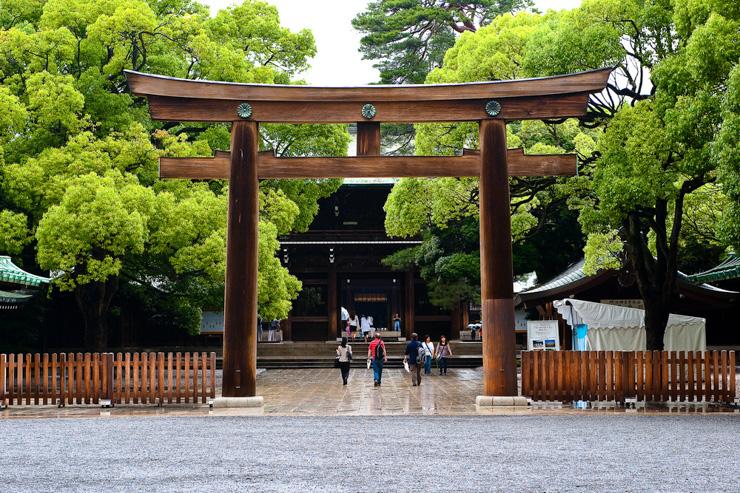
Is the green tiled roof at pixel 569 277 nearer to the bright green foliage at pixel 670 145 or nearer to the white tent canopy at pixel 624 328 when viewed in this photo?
the white tent canopy at pixel 624 328

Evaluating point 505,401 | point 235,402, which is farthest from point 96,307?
point 505,401

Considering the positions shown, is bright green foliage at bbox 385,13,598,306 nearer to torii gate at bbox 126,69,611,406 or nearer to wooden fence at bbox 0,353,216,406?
torii gate at bbox 126,69,611,406

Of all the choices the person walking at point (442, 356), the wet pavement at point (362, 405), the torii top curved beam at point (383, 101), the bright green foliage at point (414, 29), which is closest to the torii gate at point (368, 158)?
the torii top curved beam at point (383, 101)

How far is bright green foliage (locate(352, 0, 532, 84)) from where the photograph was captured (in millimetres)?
48375

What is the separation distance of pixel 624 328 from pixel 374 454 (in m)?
15.3

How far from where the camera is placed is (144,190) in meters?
21.5

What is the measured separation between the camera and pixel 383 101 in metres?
16.5

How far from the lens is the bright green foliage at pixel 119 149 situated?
69.2 ft

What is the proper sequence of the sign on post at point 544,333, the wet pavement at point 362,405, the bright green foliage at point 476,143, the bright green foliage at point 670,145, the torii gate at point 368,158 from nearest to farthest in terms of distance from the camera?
the bright green foliage at point 670,145, the wet pavement at point 362,405, the torii gate at point 368,158, the bright green foliage at point 476,143, the sign on post at point 544,333

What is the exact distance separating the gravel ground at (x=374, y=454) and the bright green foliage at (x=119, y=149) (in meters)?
7.74

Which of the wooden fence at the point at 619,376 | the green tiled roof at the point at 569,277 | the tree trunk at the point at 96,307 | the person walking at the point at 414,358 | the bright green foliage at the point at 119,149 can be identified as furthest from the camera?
the green tiled roof at the point at 569,277

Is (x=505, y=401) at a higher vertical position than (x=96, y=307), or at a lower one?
lower

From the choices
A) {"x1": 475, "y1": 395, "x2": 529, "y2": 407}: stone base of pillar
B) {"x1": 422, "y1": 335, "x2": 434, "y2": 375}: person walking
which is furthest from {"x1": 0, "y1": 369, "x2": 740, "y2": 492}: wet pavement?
{"x1": 422, "y1": 335, "x2": 434, "y2": 375}: person walking

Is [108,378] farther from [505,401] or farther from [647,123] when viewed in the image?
[647,123]
